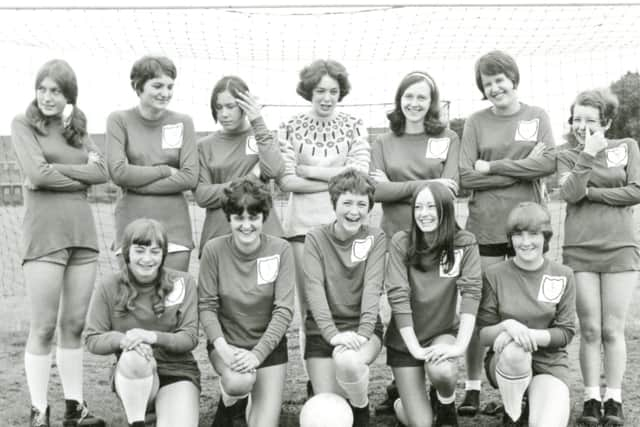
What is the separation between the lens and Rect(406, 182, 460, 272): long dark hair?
396 centimetres

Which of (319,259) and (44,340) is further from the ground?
(319,259)

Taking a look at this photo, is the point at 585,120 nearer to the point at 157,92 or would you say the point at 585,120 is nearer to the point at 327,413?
the point at 327,413

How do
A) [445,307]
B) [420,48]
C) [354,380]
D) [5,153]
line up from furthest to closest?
[5,153] → [420,48] → [445,307] → [354,380]

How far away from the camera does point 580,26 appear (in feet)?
20.0

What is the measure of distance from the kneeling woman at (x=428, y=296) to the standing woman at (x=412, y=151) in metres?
0.24

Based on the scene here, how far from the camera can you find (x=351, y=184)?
397 centimetres

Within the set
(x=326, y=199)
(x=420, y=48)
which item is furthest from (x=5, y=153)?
(x=326, y=199)

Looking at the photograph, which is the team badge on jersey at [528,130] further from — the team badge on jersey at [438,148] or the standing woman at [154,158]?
the standing woman at [154,158]

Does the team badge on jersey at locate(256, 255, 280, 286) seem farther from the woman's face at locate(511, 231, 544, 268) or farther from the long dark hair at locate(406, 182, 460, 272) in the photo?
the woman's face at locate(511, 231, 544, 268)

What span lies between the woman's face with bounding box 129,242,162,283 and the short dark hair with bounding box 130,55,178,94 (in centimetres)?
99

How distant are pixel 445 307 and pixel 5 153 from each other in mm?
5893

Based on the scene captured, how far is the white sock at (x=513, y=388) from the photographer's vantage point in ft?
12.5

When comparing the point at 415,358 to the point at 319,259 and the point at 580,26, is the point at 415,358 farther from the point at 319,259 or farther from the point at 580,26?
the point at 580,26

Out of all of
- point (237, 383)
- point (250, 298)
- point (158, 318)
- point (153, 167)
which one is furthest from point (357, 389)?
point (153, 167)
